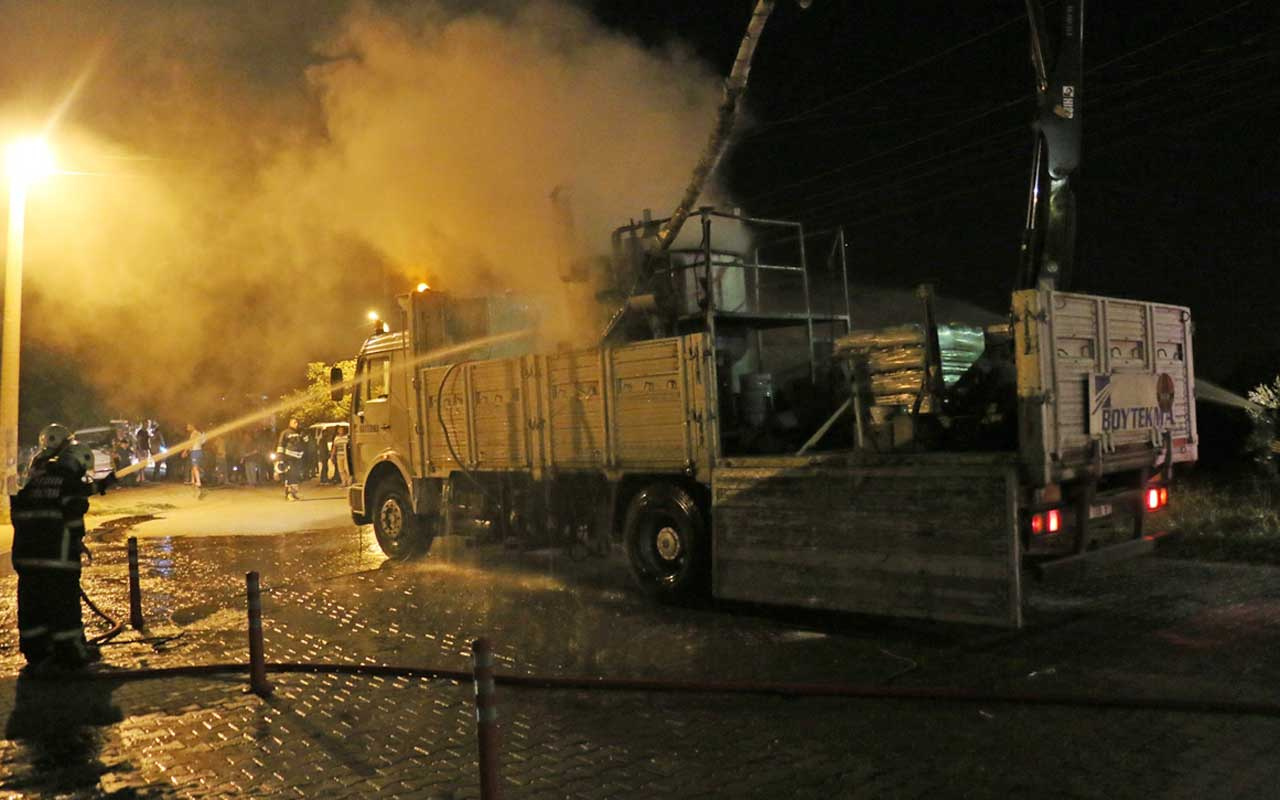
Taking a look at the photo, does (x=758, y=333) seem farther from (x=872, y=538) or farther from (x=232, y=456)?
(x=232, y=456)

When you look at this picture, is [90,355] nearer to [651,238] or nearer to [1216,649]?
[651,238]

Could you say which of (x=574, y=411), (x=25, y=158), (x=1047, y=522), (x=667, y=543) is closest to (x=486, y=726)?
(x=1047, y=522)

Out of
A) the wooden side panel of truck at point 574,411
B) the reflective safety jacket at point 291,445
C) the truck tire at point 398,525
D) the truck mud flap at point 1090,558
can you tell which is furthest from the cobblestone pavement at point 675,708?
the reflective safety jacket at point 291,445

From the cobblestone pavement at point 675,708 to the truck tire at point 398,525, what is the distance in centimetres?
210

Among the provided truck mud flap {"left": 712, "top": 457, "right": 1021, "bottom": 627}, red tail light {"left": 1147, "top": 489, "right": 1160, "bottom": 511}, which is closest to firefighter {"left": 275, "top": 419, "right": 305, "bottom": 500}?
truck mud flap {"left": 712, "top": 457, "right": 1021, "bottom": 627}

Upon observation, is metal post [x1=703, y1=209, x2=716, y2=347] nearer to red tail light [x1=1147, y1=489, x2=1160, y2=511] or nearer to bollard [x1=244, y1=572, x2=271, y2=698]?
red tail light [x1=1147, y1=489, x2=1160, y2=511]

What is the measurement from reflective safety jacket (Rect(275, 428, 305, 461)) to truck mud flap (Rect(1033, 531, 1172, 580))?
17788 mm

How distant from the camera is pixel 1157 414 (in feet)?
24.5

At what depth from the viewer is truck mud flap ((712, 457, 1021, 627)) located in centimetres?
642

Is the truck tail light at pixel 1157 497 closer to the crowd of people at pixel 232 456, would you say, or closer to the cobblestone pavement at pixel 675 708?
the cobblestone pavement at pixel 675 708

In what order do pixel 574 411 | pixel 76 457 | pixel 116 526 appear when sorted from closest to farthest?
pixel 76 457, pixel 574 411, pixel 116 526

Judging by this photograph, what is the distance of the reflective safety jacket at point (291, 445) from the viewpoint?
22.1m

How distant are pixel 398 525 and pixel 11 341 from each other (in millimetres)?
9080

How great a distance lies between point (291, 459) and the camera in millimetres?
21750
